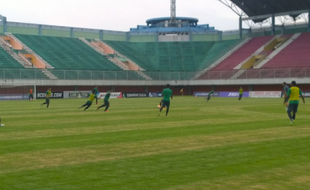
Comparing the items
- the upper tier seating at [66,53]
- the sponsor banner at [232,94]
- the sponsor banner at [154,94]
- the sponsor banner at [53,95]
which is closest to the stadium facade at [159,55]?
the upper tier seating at [66,53]

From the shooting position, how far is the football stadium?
9.81m

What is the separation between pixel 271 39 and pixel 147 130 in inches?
2703

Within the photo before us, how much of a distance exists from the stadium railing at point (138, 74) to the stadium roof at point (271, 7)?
14518 mm

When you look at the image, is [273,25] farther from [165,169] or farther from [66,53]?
[165,169]

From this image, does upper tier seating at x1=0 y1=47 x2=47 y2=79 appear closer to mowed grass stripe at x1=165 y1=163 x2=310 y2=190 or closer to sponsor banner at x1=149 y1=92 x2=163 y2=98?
sponsor banner at x1=149 y1=92 x2=163 y2=98

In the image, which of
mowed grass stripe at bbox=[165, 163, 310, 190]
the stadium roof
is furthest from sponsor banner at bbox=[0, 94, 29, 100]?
mowed grass stripe at bbox=[165, 163, 310, 190]

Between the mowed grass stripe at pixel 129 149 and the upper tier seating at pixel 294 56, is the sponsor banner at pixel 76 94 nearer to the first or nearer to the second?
the upper tier seating at pixel 294 56

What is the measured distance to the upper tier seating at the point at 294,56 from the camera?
69750 mm

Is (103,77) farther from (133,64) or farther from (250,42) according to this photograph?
(250,42)

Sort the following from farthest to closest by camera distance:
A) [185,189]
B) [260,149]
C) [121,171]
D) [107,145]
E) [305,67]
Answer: [305,67], [107,145], [260,149], [121,171], [185,189]

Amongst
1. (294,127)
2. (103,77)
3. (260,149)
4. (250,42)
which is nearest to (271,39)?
(250,42)

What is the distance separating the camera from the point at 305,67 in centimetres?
6681

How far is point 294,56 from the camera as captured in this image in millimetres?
72188

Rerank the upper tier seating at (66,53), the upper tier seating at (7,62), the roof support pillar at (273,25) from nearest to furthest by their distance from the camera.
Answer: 1. the upper tier seating at (7,62)
2. the upper tier seating at (66,53)
3. the roof support pillar at (273,25)
